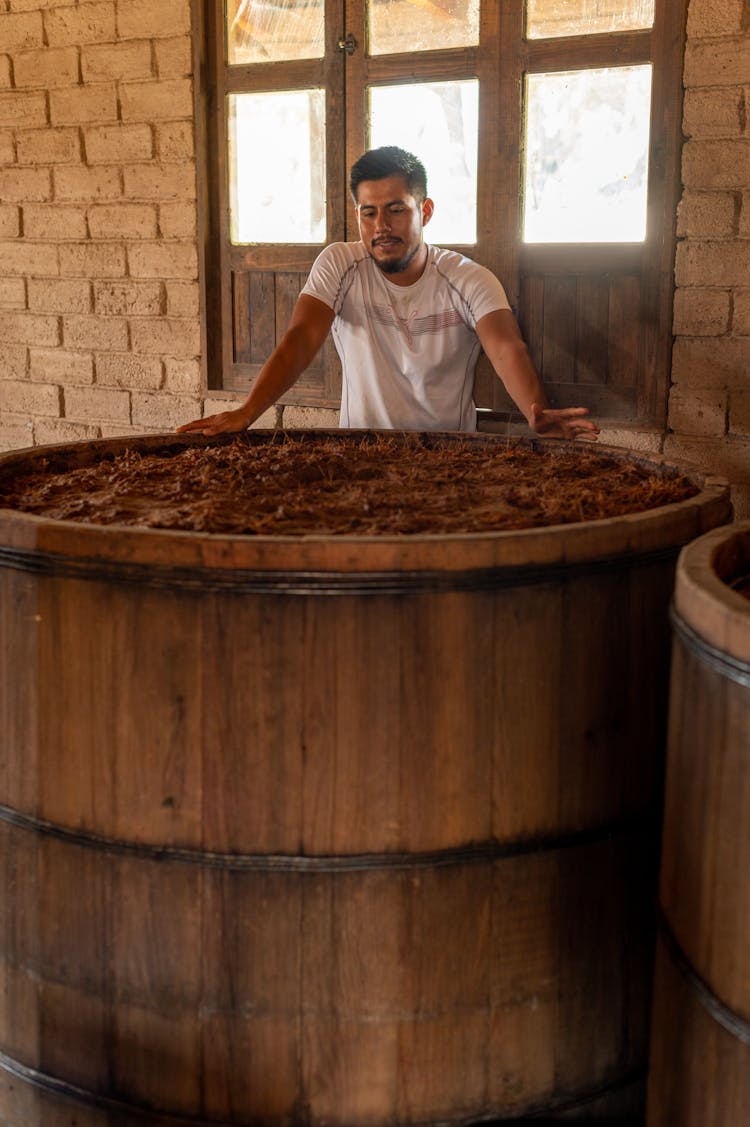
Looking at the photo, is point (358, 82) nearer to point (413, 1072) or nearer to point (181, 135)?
point (181, 135)

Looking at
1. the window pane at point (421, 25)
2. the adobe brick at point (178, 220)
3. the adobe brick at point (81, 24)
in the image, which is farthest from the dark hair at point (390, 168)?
the adobe brick at point (81, 24)

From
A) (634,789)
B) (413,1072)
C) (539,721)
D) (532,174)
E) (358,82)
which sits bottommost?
(413,1072)

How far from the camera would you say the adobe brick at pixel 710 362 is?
14.3ft

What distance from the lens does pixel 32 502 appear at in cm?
242

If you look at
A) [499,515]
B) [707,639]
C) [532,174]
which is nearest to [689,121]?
[532,174]

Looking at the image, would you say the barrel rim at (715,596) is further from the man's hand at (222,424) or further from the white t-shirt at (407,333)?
the white t-shirt at (407,333)

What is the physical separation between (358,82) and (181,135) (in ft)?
3.10

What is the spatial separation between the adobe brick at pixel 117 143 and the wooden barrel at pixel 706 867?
4.65 m

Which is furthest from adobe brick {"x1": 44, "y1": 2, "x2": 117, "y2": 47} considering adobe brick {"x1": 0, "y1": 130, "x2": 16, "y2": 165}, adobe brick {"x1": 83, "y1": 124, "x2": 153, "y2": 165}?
adobe brick {"x1": 0, "y1": 130, "x2": 16, "y2": 165}

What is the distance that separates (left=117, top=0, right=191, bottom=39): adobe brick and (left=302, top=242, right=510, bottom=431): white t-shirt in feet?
7.27

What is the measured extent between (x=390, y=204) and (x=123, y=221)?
2469 millimetres

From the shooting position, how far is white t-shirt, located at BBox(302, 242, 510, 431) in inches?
154

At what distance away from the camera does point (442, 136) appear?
16.3 feet

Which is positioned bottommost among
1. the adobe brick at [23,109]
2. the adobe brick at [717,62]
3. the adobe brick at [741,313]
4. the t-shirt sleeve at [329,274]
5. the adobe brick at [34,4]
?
the adobe brick at [741,313]
